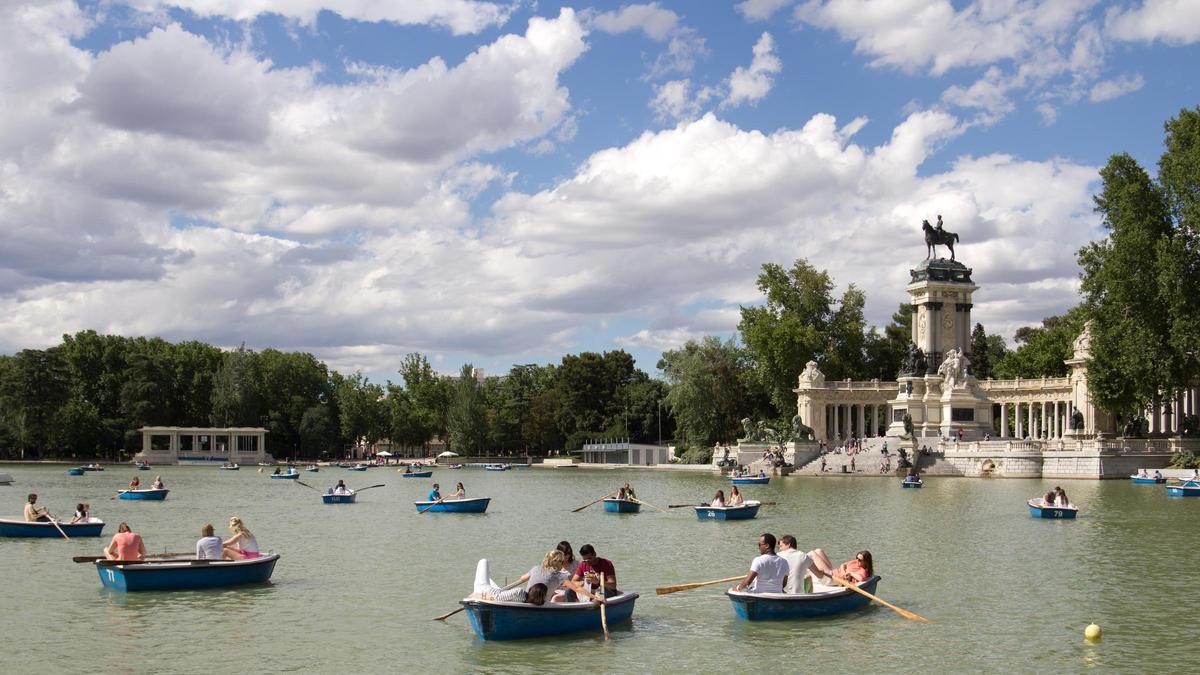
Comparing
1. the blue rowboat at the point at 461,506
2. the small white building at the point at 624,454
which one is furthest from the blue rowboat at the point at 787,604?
the small white building at the point at 624,454

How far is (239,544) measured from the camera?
23859mm

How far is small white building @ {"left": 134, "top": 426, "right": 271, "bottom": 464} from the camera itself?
114 m

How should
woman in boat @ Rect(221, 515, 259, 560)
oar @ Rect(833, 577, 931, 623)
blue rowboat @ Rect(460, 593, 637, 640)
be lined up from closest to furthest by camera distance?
1. blue rowboat @ Rect(460, 593, 637, 640)
2. oar @ Rect(833, 577, 931, 623)
3. woman in boat @ Rect(221, 515, 259, 560)

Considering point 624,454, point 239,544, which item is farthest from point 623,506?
point 624,454

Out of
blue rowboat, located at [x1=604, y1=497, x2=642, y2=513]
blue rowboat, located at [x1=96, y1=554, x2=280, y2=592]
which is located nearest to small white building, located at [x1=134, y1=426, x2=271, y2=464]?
blue rowboat, located at [x1=604, y1=497, x2=642, y2=513]

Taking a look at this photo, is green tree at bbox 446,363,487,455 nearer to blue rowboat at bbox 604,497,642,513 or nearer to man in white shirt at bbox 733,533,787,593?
blue rowboat at bbox 604,497,642,513

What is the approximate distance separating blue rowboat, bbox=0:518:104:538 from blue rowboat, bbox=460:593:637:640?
1859cm

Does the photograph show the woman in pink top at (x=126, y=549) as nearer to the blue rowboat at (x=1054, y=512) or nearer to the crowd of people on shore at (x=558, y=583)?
the crowd of people on shore at (x=558, y=583)

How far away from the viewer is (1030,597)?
23156mm

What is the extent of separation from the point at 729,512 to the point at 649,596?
1686 centimetres

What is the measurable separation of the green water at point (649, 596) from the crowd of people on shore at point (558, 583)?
650mm

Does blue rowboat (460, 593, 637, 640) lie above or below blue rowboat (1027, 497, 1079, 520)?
below

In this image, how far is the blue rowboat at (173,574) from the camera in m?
22.6

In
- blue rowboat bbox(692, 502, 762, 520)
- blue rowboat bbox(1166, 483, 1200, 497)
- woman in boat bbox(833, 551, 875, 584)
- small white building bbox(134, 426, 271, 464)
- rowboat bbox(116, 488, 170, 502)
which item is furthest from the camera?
small white building bbox(134, 426, 271, 464)
